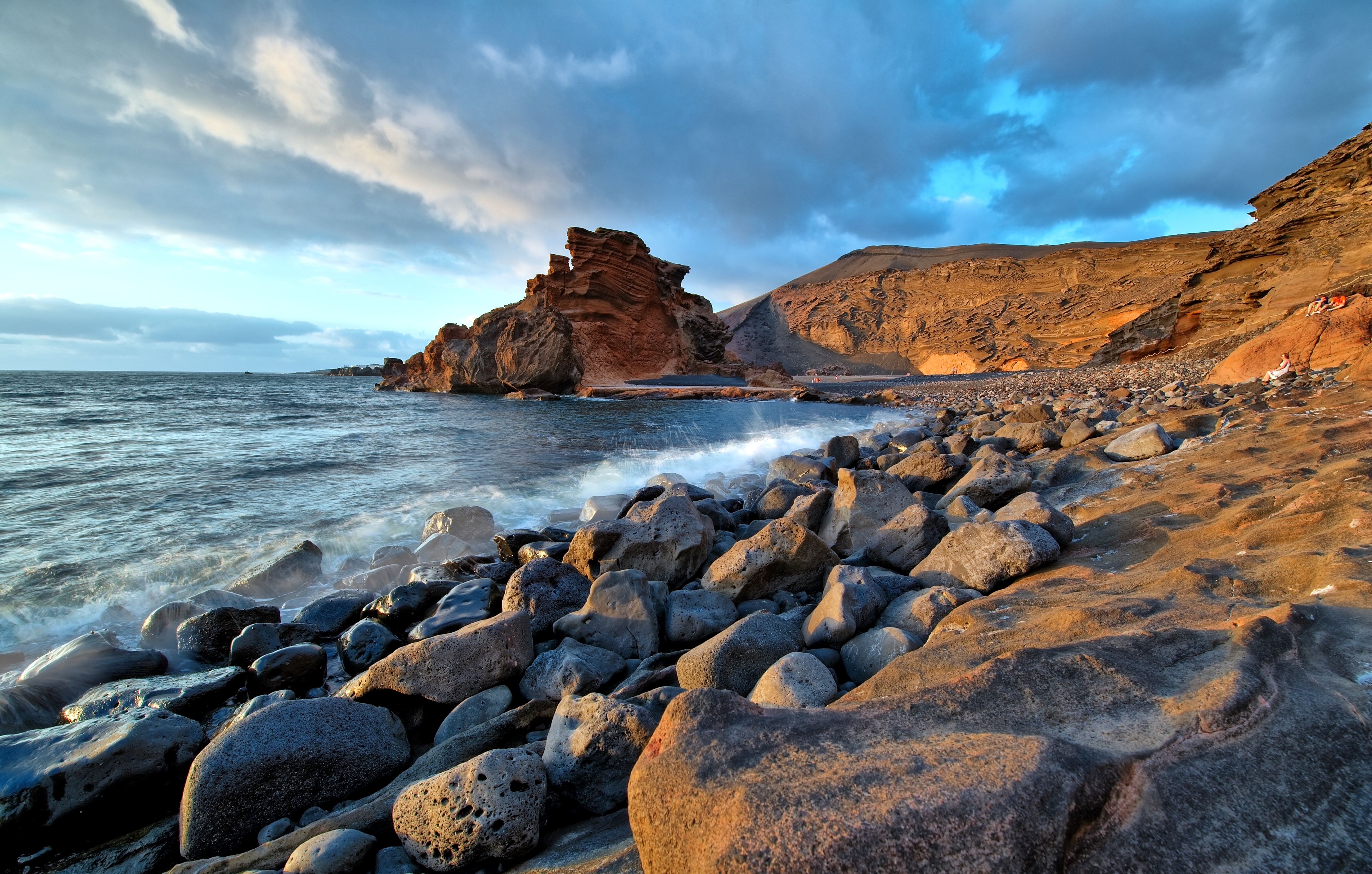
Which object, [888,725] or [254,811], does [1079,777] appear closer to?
[888,725]

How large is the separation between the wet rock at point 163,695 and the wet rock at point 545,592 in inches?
55.7

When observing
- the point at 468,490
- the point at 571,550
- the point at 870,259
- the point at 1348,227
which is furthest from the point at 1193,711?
the point at 870,259

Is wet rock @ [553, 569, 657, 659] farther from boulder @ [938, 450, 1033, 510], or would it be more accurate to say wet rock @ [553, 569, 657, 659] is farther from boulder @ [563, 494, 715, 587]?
boulder @ [938, 450, 1033, 510]

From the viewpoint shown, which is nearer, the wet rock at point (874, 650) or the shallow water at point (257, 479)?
the wet rock at point (874, 650)

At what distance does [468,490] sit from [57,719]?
4622mm

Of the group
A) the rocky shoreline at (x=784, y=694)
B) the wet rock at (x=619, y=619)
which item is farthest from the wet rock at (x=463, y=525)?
the wet rock at (x=619, y=619)

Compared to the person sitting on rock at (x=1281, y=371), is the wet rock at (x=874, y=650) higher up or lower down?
lower down

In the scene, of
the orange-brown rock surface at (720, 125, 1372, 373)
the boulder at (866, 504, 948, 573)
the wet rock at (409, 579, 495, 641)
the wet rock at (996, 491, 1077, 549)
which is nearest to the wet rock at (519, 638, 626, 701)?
the wet rock at (409, 579, 495, 641)

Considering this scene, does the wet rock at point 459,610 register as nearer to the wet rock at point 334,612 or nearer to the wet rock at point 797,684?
the wet rock at point 334,612

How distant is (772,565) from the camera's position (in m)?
3.30

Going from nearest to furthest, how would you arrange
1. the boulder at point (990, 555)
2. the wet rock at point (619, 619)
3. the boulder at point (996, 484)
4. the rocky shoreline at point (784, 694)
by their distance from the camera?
the rocky shoreline at point (784, 694) < the boulder at point (990, 555) < the wet rock at point (619, 619) < the boulder at point (996, 484)

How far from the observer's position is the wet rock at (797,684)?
2029mm

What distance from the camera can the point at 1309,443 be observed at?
11.9 ft

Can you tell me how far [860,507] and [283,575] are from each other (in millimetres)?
4638
